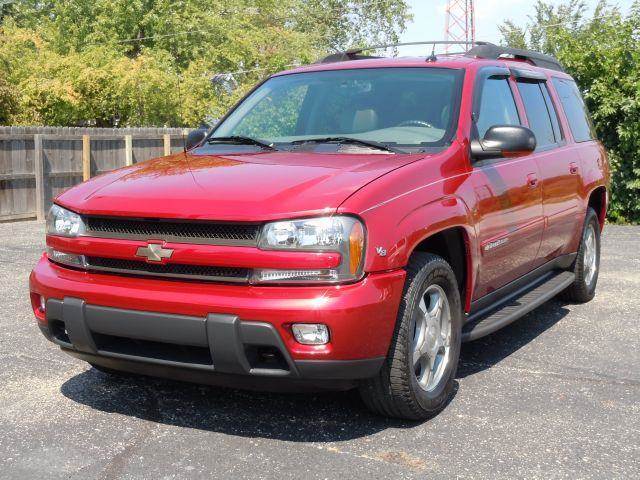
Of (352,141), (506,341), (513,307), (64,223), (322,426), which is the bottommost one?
(506,341)

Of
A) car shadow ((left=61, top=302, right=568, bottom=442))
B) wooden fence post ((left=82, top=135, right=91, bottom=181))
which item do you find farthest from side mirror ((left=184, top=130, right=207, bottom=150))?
wooden fence post ((left=82, top=135, right=91, bottom=181))

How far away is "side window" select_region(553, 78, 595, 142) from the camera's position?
686 centimetres

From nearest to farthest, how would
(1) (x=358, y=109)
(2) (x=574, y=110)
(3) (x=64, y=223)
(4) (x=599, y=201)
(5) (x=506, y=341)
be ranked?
(3) (x=64, y=223)
(1) (x=358, y=109)
(5) (x=506, y=341)
(2) (x=574, y=110)
(4) (x=599, y=201)

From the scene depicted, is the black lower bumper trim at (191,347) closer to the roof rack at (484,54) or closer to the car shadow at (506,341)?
the car shadow at (506,341)

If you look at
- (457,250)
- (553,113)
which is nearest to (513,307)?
(457,250)

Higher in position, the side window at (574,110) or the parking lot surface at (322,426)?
the side window at (574,110)

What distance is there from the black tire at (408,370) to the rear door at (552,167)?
1735mm

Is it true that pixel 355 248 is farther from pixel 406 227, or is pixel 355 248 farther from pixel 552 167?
pixel 552 167

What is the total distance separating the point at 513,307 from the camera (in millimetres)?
5578

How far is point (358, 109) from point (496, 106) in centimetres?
90

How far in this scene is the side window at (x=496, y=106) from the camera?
17.2 feet

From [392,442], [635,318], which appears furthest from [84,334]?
[635,318]

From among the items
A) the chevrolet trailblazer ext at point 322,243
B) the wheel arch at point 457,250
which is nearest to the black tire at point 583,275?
the chevrolet trailblazer ext at point 322,243

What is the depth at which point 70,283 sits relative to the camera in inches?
164
